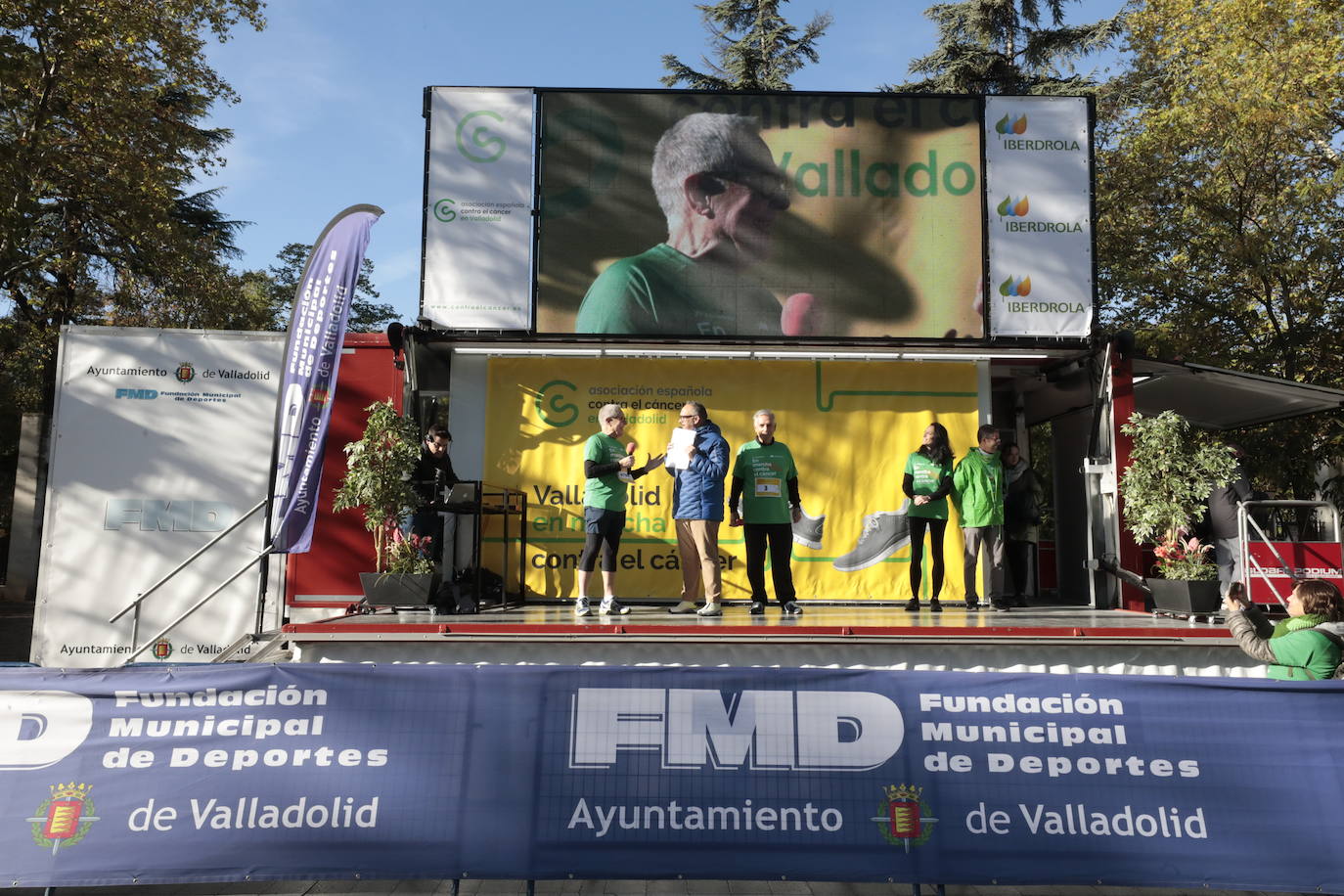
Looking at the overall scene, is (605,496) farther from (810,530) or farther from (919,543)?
(919,543)

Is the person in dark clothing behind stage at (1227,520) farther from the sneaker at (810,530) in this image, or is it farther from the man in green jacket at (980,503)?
the sneaker at (810,530)

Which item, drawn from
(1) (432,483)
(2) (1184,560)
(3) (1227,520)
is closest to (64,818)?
(1) (432,483)

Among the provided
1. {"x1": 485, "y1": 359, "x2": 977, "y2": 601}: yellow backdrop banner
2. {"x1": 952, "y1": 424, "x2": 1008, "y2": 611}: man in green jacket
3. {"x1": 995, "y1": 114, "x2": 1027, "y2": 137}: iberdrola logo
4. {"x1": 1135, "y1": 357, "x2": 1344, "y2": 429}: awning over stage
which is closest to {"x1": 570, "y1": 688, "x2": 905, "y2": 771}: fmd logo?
{"x1": 952, "y1": 424, "x2": 1008, "y2": 611}: man in green jacket

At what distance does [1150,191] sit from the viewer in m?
17.6

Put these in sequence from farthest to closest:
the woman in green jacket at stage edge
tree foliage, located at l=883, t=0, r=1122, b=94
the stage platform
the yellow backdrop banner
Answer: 1. tree foliage, located at l=883, t=0, r=1122, b=94
2. the yellow backdrop banner
3. the stage platform
4. the woman in green jacket at stage edge

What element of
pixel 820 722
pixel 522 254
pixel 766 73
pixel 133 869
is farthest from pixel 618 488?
pixel 766 73

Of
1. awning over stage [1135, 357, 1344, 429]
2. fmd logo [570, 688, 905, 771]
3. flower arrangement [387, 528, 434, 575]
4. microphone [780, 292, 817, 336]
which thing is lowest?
fmd logo [570, 688, 905, 771]

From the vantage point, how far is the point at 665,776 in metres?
4.35

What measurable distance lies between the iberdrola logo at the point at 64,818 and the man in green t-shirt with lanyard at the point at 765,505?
15.7 ft

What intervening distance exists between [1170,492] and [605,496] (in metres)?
5.03

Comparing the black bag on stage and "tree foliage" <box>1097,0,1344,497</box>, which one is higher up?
"tree foliage" <box>1097,0,1344,497</box>

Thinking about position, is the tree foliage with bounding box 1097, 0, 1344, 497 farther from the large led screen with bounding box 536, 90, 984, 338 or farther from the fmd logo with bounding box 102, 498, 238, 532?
the fmd logo with bounding box 102, 498, 238, 532

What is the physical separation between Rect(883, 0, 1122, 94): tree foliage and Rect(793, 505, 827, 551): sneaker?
67.6 ft

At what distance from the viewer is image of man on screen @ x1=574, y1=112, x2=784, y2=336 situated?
360 inches
